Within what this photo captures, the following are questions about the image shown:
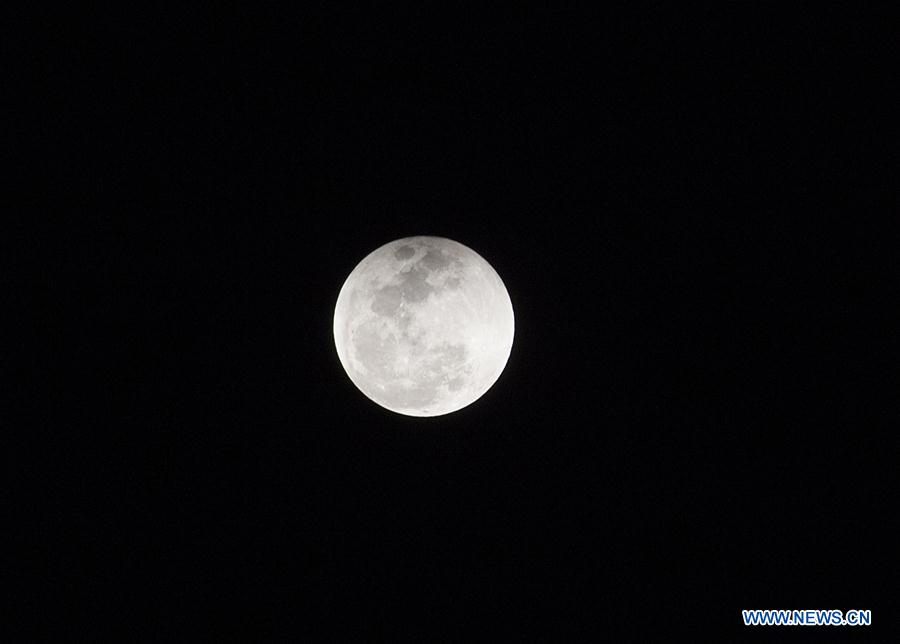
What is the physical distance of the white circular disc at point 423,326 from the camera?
3123 mm

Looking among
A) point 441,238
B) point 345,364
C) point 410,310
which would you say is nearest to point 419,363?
point 410,310

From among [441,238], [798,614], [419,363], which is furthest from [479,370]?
[798,614]

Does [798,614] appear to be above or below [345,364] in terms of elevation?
below

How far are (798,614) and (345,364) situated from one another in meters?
3.82

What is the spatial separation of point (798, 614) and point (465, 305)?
3428 millimetres

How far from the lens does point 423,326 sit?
10.2ft

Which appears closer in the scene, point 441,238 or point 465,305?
point 465,305

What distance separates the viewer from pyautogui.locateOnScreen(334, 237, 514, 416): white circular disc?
3.12 m

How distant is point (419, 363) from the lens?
3166 mm

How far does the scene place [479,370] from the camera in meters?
3.31

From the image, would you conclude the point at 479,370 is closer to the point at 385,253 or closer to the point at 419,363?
the point at 419,363

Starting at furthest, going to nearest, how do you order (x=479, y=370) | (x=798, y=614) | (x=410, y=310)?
(x=798, y=614) < (x=479, y=370) < (x=410, y=310)

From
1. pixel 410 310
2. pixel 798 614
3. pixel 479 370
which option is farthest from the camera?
pixel 798 614

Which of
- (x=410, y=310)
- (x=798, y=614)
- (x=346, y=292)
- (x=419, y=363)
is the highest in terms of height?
(x=346, y=292)
